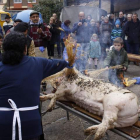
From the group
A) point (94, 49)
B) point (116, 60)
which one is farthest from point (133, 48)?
point (116, 60)

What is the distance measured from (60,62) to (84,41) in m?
4.38

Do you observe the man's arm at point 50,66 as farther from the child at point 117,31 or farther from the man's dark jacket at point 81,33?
the child at point 117,31

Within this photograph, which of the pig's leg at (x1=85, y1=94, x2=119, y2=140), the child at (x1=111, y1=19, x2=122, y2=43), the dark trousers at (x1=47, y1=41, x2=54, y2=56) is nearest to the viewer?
the pig's leg at (x1=85, y1=94, x2=119, y2=140)

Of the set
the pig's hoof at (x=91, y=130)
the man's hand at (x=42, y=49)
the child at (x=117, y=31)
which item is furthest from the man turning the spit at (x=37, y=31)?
the child at (x=117, y=31)

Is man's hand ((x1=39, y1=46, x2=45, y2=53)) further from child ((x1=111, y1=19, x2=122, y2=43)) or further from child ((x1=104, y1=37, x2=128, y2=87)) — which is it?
child ((x1=111, y1=19, x2=122, y2=43))

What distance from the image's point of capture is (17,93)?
1685 mm

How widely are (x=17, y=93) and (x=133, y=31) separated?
6.43m

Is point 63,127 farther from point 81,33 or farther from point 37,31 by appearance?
point 81,33

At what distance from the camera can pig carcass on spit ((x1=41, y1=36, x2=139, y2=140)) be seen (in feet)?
7.06

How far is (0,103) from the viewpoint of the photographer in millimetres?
1714

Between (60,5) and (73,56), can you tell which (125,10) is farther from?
(73,56)

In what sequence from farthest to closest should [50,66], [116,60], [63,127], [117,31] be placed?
[117,31]
[116,60]
[63,127]
[50,66]

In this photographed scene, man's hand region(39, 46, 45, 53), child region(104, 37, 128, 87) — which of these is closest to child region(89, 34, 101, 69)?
man's hand region(39, 46, 45, 53)

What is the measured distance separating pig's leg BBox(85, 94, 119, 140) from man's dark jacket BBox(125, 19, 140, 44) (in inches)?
220
